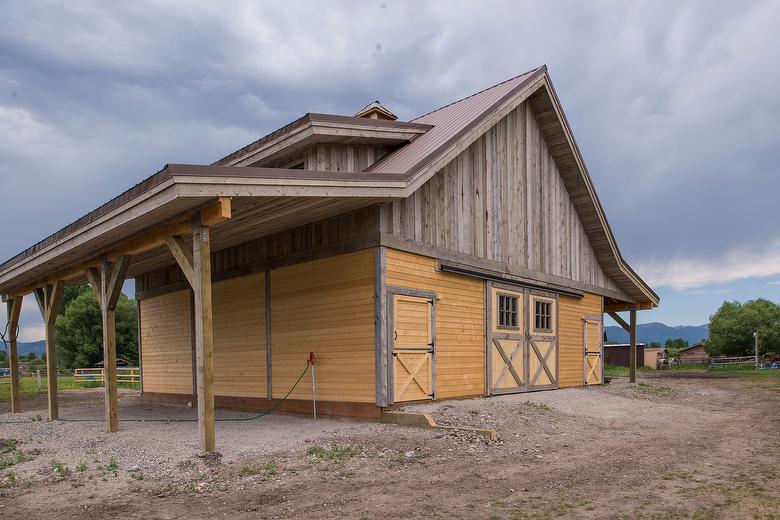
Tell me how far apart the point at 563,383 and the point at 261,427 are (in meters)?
9.18

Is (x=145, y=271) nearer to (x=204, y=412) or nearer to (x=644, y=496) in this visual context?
(x=204, y=412)

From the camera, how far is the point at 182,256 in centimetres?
873

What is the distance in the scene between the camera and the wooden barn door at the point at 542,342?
1524 centimetres

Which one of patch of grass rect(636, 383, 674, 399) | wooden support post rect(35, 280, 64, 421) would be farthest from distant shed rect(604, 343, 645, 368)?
wooden support post rect(35, 280, 64, 421)

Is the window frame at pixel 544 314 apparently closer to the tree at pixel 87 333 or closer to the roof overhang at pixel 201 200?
the roof overhang at pixel 201 200

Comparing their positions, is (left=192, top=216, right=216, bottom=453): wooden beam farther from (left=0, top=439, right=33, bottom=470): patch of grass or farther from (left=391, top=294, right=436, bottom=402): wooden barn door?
(left=391, top=294, right=436, bottom=402): wooden barn door

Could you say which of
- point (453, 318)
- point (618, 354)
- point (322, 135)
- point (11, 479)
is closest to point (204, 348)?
point (11, 479)

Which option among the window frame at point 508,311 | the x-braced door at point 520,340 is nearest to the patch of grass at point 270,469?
the x-braced door at point 520,340

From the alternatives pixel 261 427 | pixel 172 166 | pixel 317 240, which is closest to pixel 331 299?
pixel 317 240

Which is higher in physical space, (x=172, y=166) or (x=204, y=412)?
(x=172, y=166)

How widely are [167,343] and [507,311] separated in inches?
368

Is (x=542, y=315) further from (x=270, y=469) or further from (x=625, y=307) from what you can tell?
(x=270, y=469)

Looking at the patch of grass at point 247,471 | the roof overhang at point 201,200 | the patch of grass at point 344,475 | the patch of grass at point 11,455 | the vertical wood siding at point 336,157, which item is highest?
the vertical wood siding at point 336,157

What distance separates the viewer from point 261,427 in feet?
34.6
